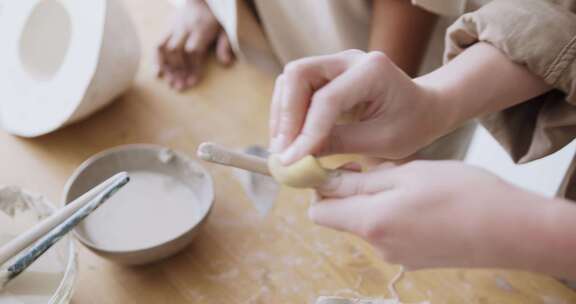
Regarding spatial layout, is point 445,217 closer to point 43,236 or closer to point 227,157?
point 227,157

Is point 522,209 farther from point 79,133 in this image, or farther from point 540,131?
point 79,133

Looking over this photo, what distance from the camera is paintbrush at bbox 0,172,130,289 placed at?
1.89ft

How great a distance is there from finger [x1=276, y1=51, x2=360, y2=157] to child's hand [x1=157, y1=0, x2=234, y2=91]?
42cm

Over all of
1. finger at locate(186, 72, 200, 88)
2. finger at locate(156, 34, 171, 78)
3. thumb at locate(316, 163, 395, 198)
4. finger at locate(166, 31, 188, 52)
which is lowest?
finger at locate(186, 72, 200, 88)

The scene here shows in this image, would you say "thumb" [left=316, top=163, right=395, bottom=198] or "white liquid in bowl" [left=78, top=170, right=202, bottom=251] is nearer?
"thumb" [left=316, top=163, right=395, bottom=198]

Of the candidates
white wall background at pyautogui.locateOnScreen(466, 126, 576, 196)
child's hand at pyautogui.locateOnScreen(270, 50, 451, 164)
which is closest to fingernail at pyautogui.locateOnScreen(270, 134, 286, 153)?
child's hand at pyautogui.locateOnScreen(270, 50, 451, 164)

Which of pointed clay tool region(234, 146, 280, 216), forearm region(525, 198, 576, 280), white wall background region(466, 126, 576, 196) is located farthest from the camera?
white wall background region(466, 126, 576, 196)

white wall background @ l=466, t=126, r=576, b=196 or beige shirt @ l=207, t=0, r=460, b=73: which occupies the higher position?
beige shirt @ l=207, t=0, r=460, b=73

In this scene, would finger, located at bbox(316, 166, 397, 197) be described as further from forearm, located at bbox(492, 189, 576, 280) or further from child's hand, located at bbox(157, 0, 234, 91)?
child's hand, located at bbox(157, 0, 234, 91)

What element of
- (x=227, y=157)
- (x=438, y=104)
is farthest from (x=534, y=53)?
(x=227, y=157)

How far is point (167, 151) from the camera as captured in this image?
2.53 ft

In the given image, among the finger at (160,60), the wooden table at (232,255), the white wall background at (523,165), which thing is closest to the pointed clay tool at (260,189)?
the wooden table at (232,255)

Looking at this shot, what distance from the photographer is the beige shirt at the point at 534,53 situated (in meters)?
0.58

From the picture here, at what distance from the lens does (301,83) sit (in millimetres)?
556
